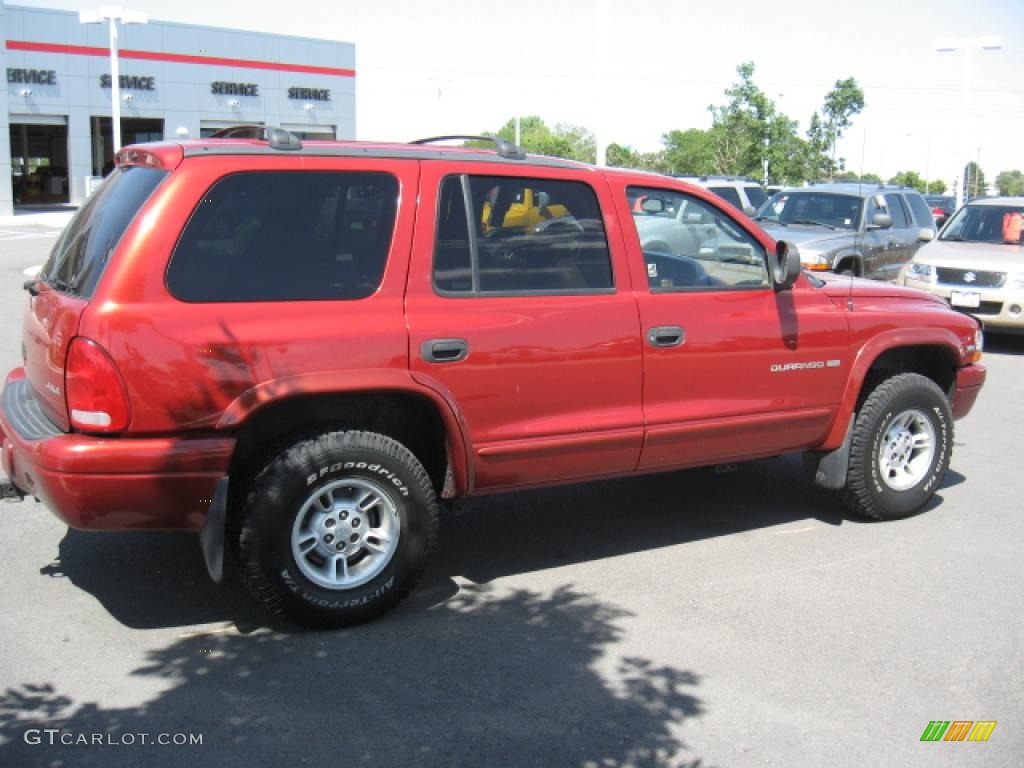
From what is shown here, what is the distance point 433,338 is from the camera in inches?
180

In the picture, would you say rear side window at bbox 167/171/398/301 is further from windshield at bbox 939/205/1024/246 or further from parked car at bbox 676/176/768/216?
parked car at bbox 676/176/768/216

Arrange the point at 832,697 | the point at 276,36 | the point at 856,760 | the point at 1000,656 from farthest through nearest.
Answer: the point at 276,36
the point at 1000,656
the point at 832,697
the point at 856,760

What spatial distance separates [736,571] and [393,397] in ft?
6.44

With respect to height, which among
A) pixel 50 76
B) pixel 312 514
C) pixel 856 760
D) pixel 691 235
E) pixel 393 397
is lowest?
pixel 856 760

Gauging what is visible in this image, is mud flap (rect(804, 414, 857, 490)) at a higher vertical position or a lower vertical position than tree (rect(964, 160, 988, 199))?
lower

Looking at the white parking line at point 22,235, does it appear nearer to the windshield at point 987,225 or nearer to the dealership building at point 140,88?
the dealership building at point 140,88

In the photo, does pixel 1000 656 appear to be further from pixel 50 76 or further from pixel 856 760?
pixel 50 76

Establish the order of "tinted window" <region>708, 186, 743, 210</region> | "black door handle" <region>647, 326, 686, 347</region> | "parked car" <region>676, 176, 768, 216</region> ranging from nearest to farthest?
"black door handle" <region>647, 326, 686, 347</region> < "parked car" <region>676, 176, 768, 216</region> < "tinted window" <region>708, 186, 743, 210</region>

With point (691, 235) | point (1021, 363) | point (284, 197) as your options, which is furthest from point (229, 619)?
point (1021, 363)

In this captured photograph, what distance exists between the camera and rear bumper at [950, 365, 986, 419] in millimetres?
6465

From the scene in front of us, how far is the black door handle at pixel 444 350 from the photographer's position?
15.0ft

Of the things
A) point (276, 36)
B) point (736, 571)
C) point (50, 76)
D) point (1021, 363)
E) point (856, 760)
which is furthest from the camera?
point (276, 36)

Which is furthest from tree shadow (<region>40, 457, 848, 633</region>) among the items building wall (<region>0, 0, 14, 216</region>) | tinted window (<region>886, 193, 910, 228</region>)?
building wall (<region>0, 0, 14, 216</region>)

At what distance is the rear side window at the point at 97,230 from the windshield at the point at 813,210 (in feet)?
36.3
